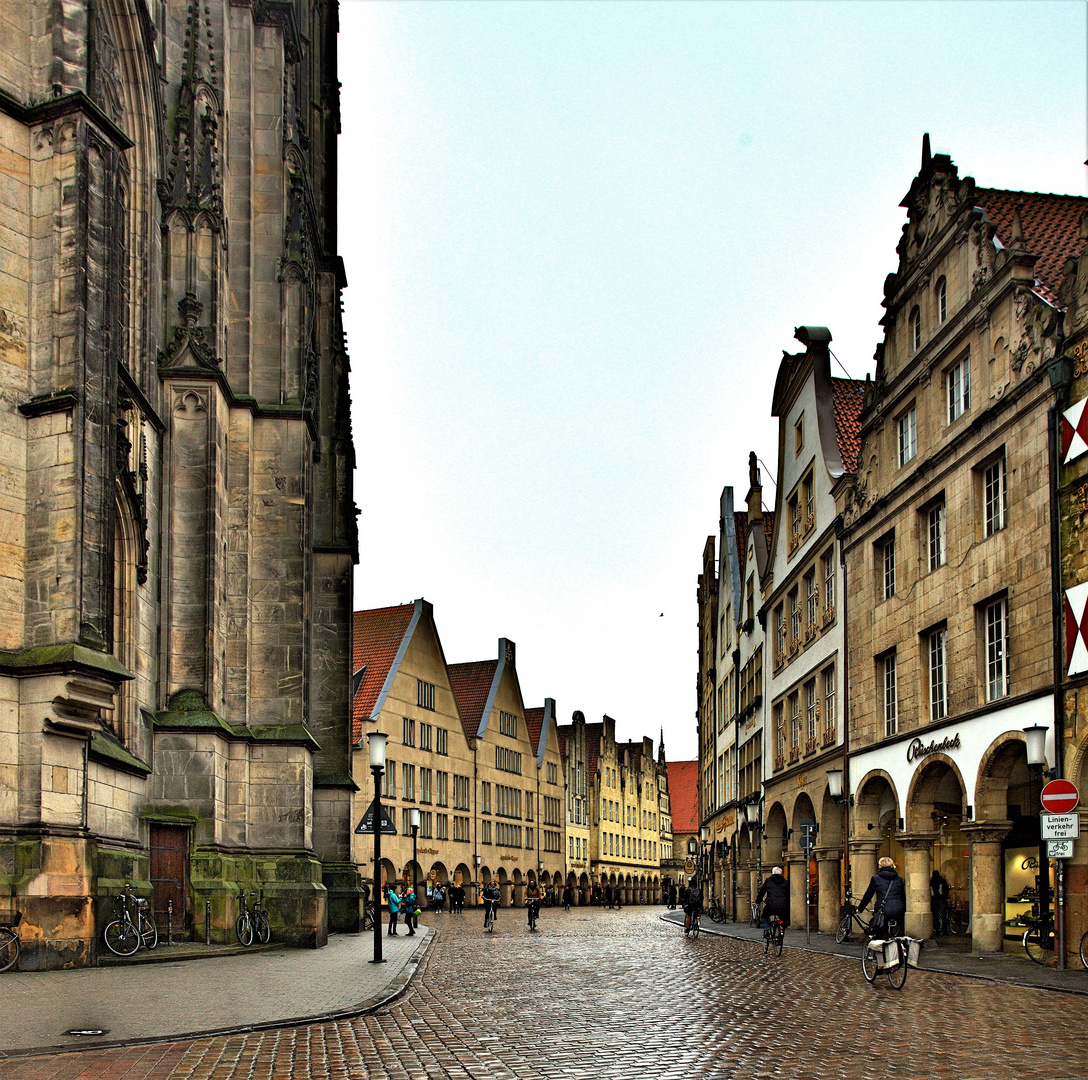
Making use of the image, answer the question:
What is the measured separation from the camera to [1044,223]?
88.5 feet

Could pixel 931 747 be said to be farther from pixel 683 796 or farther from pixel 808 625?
pixel 683 796

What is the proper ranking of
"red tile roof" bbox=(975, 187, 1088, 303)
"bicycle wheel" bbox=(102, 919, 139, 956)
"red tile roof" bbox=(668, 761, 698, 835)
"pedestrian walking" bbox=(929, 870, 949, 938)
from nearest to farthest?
"bicycle wheel" bbox=(102, 919, 139, 956) < "red tile roof" bbox=(975, 187, 1088, 303) < "pedestrian walking" bbox=(929, 870, 949, 938) < "red tile roof" bbox=(668, 761, 698, 835)

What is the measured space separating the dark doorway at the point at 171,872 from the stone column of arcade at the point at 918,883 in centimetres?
1321

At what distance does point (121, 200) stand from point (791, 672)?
88.3 ft

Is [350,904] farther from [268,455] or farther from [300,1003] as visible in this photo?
[300,1003]

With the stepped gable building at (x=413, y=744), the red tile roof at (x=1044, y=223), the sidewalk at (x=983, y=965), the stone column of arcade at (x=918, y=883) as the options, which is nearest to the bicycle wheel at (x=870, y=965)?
the sidewalk at (x=983, y=965)

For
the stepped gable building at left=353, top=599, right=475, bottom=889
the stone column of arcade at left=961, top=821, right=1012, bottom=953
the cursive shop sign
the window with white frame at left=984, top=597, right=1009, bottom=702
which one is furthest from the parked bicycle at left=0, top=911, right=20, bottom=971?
the stepped gable building at left=353, top=599, right=475, bottom=889

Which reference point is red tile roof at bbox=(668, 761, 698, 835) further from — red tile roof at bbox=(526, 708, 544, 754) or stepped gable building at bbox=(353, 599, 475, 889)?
stepped gable building at bbox=(353, 599, 475, 889)

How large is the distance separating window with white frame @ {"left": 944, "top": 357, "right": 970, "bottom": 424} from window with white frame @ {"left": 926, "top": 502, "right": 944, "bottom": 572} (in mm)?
1797

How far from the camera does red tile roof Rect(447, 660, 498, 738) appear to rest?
8269cm

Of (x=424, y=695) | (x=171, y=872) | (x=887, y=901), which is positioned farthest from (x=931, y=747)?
(x=424, y=695)

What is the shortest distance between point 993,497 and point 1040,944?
7515 millimetres

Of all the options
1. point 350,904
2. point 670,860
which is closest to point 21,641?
point 350,904

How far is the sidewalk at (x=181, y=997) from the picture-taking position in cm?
1110
